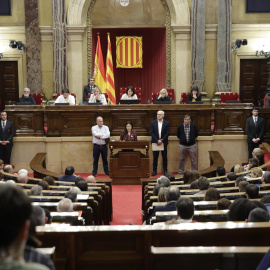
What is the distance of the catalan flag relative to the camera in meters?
17.1

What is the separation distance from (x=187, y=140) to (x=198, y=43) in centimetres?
497

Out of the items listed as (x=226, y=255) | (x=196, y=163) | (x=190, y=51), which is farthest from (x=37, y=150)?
(x=226, y=255)

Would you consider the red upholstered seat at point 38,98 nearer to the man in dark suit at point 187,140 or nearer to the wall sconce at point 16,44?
the wall sconce at point 16,44

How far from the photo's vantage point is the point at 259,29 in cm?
1449

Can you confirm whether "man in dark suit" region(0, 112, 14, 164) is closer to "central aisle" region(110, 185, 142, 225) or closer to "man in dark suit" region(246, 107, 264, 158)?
"central aisle" region(110, 185, 142, 225)

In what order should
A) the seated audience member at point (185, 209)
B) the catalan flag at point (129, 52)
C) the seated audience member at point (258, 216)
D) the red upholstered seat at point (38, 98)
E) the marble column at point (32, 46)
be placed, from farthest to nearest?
the catalan flag at point (129, 52) < the marble column at point (32, 46) < the red upholstered seat at point (38, 98) < the seated audience member at point (185, 209) < the seated audience member at point (258, 216)

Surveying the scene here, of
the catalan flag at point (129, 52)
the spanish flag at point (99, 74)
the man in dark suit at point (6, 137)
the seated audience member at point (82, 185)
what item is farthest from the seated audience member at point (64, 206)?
the catalan flag at point (129, 52)

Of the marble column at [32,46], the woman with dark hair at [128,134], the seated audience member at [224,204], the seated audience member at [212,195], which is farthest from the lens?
the marble column at [32,46]

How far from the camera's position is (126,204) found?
844cm

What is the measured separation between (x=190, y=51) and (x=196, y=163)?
484 cm

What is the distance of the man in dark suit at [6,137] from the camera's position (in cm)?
1043

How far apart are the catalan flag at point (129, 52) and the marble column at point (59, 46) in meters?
3.33

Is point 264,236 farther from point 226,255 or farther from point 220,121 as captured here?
point 220,121

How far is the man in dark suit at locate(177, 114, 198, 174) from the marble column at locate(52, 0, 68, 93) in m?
5.27
